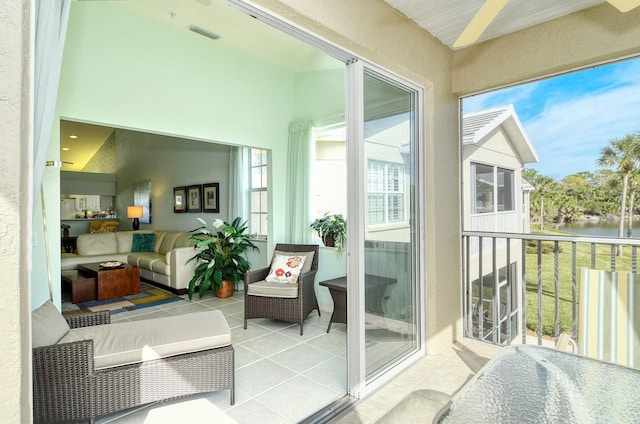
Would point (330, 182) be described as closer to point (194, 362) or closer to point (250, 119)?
point (250, 119)

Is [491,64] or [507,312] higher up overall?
[491,64]

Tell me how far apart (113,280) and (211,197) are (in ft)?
6.53

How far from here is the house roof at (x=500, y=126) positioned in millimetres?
2977

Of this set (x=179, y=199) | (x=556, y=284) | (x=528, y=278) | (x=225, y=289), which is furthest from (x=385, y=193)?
(x=179, y=199)

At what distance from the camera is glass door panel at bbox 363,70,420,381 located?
2.44m

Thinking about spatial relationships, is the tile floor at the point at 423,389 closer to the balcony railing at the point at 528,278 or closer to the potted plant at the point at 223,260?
the balcony railing at the point at 528,278

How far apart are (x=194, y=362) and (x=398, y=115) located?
2324 millimetres

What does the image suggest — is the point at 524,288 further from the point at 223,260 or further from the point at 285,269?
the point at 223,260

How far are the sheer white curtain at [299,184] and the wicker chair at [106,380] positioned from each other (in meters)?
2.44

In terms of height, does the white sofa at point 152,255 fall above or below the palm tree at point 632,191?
below

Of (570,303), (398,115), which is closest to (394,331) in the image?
(570,303)

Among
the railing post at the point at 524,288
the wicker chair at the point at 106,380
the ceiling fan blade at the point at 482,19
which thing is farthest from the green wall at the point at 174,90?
the railing post at the point at 524,288

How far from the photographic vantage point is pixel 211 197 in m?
6.02

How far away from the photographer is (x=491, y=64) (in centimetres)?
293
